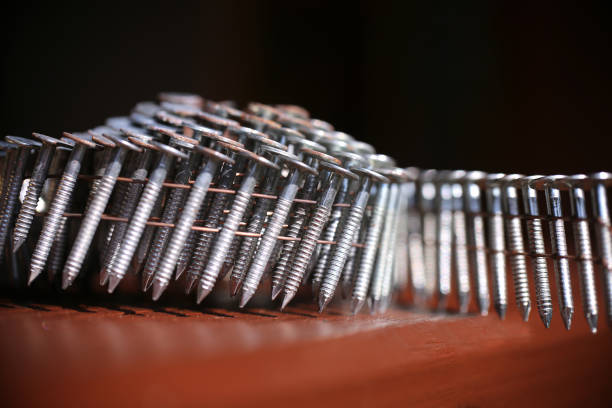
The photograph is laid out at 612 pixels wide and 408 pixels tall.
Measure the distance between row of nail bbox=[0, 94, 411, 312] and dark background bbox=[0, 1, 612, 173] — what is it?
1.80 feet

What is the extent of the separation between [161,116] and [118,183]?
103 millimetres

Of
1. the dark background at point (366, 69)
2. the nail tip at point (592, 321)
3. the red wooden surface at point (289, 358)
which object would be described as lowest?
the red wooden surface at point (289, 358)

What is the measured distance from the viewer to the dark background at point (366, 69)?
1096mm

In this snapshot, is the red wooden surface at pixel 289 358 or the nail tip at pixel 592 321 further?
the nail tip at pixel 592 321

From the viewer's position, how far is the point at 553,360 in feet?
1.90

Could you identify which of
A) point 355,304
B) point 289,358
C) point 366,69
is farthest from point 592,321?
point 366,69

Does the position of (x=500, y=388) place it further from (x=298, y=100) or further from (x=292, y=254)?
(x=298, y=100)

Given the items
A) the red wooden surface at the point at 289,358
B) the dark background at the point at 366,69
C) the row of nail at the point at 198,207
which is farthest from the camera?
the dark background at the point at 366,69

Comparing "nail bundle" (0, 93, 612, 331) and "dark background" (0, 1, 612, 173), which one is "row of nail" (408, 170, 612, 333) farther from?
"dark background" (0, 1, 612, 173)

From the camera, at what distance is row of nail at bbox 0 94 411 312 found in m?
0.50

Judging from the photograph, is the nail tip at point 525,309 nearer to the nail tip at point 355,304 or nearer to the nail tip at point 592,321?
the nail tip at point 592,321

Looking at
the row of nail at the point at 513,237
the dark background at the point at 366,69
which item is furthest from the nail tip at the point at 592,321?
the dark background at the point at 366,69

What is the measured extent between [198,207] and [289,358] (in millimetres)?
180

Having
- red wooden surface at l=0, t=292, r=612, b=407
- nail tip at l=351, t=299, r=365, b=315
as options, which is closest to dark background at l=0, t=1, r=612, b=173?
red wooden surface at l=0, t=292, r=612, b=407
